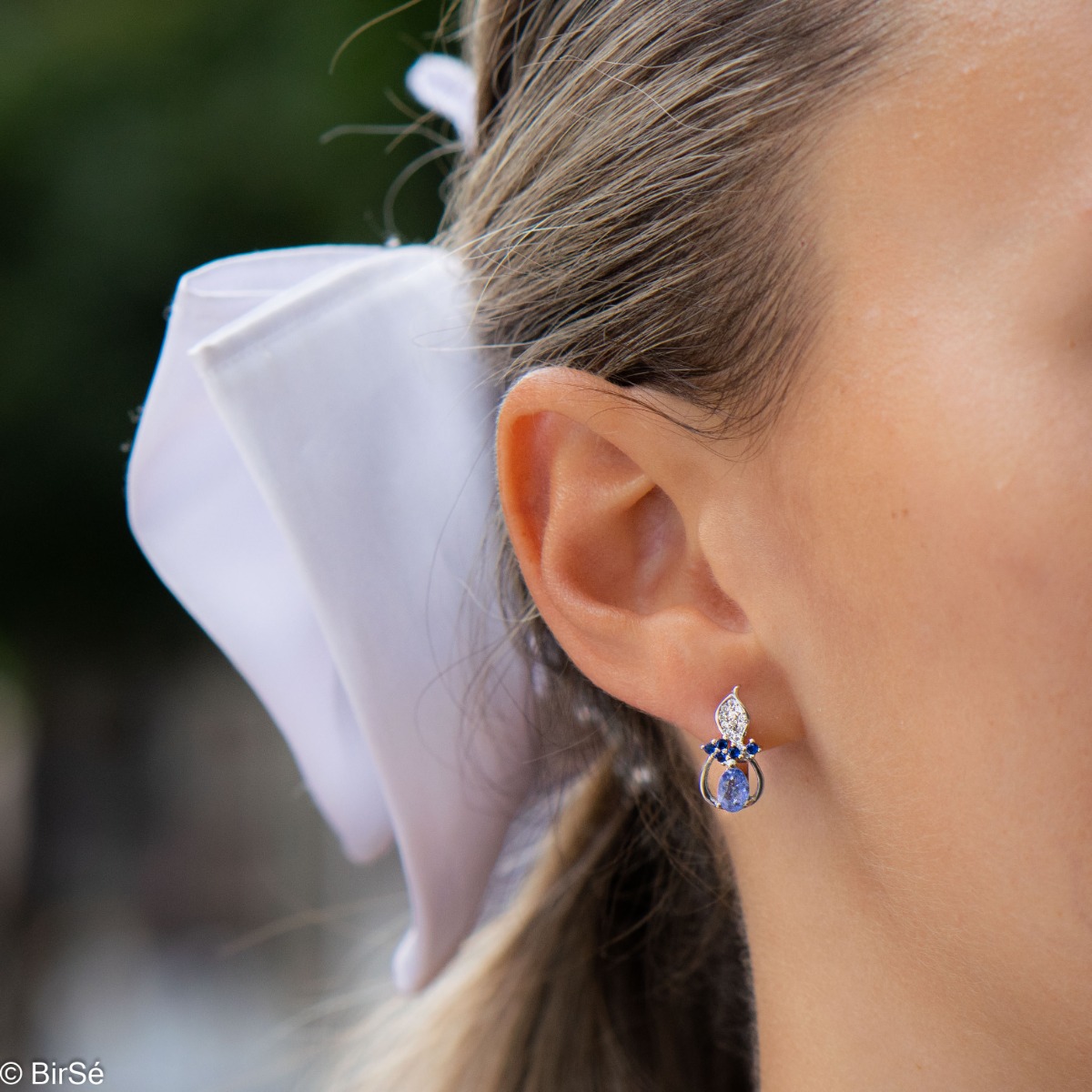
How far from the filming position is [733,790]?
1.13 m

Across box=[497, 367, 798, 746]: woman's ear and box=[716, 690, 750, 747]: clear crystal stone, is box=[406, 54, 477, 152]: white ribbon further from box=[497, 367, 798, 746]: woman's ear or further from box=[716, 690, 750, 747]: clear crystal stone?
box=[716, 690, 750, 747]: clear crystal stone

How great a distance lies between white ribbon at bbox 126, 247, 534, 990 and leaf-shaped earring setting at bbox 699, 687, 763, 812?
357mm

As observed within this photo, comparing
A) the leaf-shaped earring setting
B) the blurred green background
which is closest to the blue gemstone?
the leaf-shaped earring setting

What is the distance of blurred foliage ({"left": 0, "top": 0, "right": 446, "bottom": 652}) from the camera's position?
354 cm

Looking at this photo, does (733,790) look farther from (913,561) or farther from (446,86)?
(446,86)

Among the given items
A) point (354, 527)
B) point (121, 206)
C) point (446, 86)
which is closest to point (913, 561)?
point (354, 527)

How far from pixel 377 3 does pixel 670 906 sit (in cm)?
281

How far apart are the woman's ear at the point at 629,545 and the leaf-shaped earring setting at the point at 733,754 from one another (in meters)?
0.01

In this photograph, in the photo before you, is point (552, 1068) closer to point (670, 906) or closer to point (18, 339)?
point (670, 906)

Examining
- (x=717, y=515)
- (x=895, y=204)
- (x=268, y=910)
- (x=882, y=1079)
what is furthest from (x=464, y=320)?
(x=268, y=910)

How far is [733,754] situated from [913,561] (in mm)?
245

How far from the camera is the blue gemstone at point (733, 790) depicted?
1125 millimetres

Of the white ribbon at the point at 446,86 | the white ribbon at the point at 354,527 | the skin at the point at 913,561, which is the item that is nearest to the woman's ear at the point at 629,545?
the skin at the point at 913,561

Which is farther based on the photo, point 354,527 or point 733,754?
point 354,527
